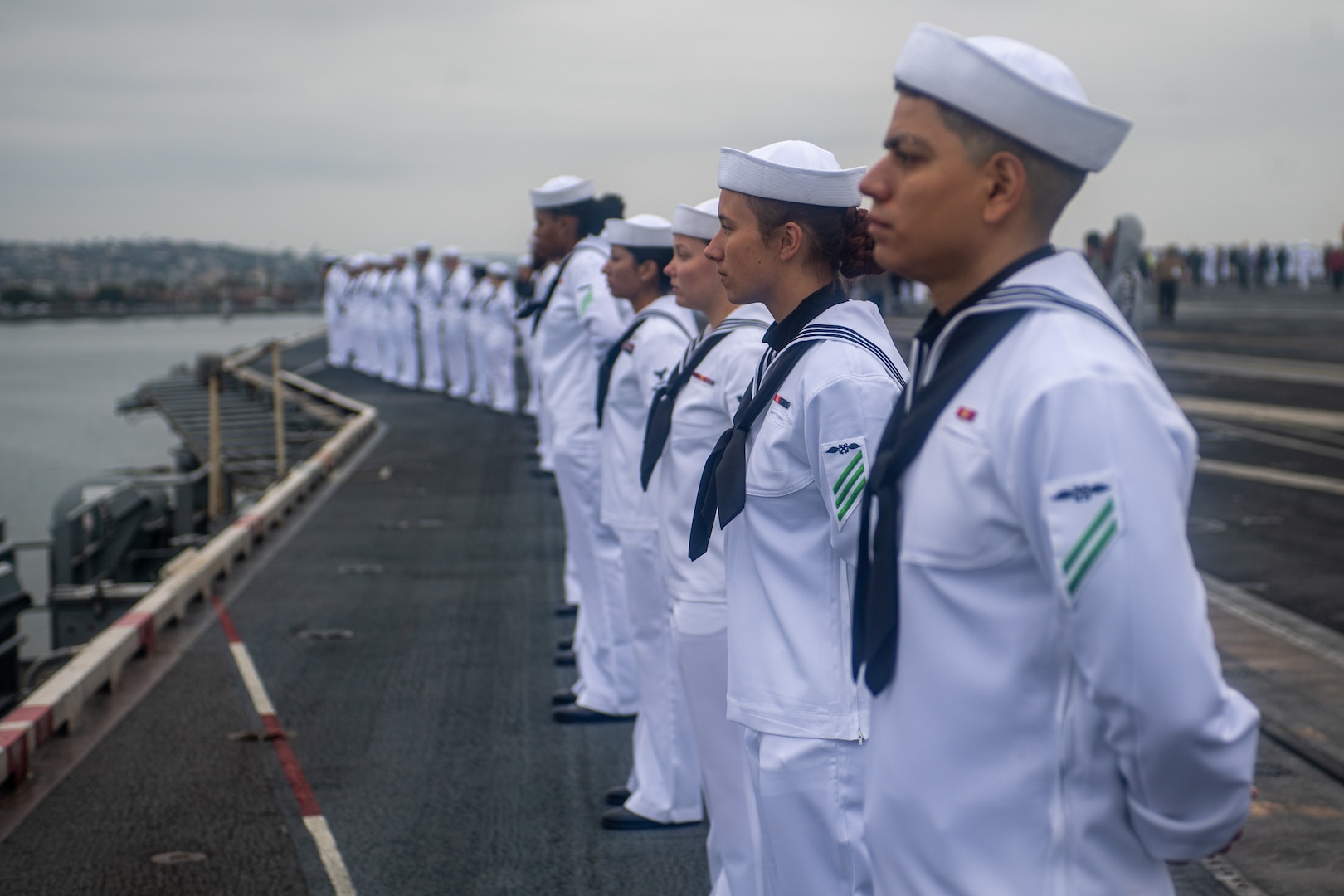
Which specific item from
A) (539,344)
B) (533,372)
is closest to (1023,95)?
(539,344)

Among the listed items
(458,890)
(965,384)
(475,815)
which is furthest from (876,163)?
(475,815)

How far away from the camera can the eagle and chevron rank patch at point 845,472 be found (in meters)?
2.60

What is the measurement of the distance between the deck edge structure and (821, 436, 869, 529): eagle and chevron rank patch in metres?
4.37

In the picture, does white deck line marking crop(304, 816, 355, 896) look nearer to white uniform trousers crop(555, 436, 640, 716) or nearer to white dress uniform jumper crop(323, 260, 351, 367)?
white uniform trousers crop(555, 436, 640, 716)

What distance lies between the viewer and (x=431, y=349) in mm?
26328

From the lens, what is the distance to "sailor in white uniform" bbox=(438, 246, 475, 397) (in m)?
24.2

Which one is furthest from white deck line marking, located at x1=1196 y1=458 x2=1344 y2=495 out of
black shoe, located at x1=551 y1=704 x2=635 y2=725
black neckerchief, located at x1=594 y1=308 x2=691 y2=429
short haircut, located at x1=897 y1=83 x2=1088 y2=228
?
short haircut, located at x1=897 y1=83 x2=1088 y2=228

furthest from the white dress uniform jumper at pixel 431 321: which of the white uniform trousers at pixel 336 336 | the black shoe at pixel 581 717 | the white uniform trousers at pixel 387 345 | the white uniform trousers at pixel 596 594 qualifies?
the black shoe at pixel 581 717

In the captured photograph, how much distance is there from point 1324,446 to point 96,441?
4248 centimetres

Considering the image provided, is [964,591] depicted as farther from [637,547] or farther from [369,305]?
[369,305]

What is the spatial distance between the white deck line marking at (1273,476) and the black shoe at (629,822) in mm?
10472

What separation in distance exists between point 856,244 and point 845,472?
0.70m

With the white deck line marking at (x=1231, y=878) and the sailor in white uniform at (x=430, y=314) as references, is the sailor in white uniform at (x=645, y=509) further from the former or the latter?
the sailor in white uniform at (x=430, y=314)

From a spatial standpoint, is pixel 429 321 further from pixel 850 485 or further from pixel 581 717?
pixel 850 485
